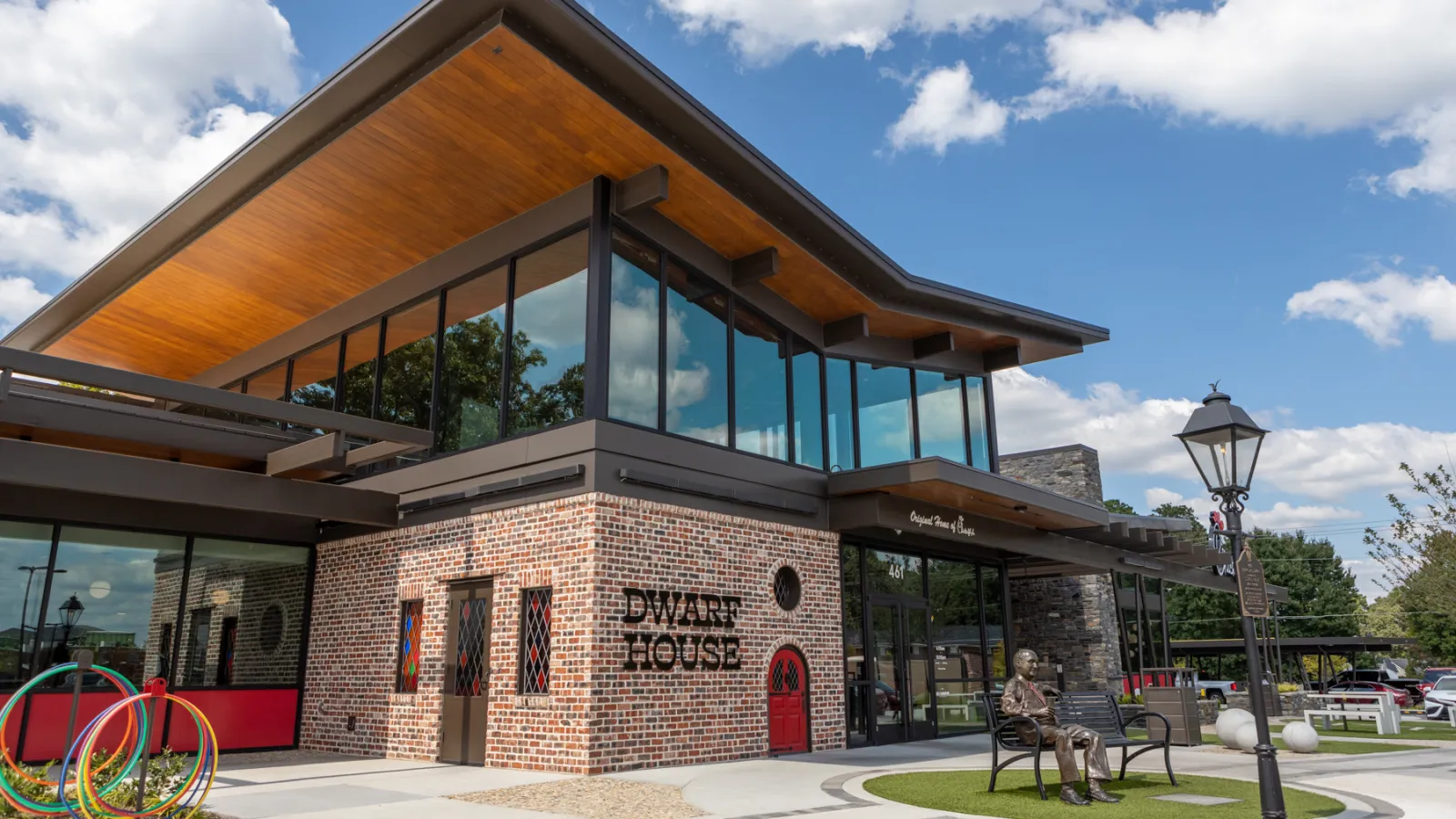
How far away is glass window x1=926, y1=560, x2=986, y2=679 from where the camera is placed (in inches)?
588

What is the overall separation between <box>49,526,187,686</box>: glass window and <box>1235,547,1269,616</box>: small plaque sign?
11687 millimetres

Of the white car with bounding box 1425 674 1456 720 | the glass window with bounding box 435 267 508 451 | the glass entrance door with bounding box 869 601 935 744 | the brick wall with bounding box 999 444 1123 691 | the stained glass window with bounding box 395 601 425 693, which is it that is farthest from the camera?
the white car with bounding box 1425 674 1456 720

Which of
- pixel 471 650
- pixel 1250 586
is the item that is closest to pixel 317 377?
pixel 471 650

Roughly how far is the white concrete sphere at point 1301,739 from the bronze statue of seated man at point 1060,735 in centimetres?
592

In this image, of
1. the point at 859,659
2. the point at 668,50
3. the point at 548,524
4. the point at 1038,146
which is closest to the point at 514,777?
the point at 548,524

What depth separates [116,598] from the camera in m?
11.4

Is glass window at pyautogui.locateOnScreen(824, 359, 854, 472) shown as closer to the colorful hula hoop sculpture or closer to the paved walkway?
the paved walkway

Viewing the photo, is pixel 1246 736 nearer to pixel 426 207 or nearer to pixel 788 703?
pixel 788 703

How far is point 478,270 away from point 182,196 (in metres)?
3.71

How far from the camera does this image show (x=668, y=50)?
10.2 metres

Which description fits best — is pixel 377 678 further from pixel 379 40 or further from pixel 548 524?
pixel 379 40

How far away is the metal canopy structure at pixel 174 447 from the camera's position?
9125mm

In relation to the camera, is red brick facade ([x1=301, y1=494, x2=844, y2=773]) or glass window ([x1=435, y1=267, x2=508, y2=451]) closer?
red brick facade ([x1=301, y1=494, x2=844, y2=773])

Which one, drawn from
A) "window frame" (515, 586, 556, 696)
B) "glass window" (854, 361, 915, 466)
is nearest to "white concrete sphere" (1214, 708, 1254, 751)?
"glass window" (854, 361, 915, 466)
